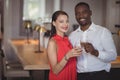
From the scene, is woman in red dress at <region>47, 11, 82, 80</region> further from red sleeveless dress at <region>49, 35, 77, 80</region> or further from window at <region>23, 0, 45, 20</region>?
window at <region>23, 0, 45, 20</region>

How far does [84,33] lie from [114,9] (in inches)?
176

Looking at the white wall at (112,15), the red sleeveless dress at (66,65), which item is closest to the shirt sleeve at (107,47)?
the red sleeveless dress at (66,65)

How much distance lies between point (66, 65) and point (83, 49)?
192 mm

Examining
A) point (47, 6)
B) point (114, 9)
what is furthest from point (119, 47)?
point (47, 6)

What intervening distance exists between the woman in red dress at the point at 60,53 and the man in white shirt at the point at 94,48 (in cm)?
9

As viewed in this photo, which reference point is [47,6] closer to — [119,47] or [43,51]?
[119,47]

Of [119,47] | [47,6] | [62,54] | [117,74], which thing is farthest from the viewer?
[47,6]

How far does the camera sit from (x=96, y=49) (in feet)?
7.52

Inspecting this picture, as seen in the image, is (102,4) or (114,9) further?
(102,4)

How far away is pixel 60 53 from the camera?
2205 mm

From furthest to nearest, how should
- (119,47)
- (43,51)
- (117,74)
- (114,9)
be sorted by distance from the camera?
(114,9) → (119,47) → (43,51) → (117,74)

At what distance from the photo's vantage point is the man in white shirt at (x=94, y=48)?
228cm

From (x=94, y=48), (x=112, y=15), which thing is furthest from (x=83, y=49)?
(x=112, y=15)

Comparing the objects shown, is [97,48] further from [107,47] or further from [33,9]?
[33,9]
